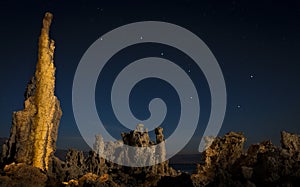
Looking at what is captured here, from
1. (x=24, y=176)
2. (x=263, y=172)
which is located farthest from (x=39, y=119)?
(x=263, y=172)

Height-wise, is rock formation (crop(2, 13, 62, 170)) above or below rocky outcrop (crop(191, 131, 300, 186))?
above

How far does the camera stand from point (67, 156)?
211 feet

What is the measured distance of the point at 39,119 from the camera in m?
39.0

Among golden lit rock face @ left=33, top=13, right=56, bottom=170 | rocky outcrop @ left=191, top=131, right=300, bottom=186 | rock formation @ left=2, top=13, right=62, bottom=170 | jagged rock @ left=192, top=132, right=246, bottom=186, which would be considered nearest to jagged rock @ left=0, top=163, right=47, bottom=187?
rock formation @ left=2, top=13, right=62, bottom=170

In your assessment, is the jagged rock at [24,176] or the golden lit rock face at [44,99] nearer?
the jagged rock at [24,176]

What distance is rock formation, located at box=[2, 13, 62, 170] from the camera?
1469 inches

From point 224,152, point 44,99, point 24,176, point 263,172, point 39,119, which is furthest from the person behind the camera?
point 44,99

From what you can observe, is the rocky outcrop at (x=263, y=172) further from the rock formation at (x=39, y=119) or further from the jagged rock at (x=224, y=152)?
the rock formation at (x=39, y=119)

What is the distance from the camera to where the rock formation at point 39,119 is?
122ft

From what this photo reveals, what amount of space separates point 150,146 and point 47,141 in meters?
18.0

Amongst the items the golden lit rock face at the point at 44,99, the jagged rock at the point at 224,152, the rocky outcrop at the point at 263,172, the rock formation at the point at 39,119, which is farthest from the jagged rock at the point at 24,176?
the jagged rock at the point at 224,152

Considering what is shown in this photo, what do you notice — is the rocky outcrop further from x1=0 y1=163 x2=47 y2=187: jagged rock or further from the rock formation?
the rock formation

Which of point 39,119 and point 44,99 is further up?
point 44,99

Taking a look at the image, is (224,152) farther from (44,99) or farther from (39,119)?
(44,99)
